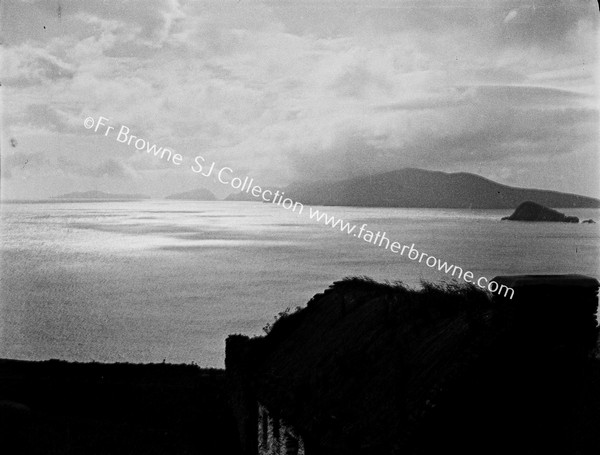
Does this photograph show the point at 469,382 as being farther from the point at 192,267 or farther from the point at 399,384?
the point at 192,267

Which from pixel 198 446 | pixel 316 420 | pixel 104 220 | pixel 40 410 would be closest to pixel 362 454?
pixel 316 420

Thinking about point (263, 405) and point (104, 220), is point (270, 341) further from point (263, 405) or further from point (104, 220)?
point (104, 220)

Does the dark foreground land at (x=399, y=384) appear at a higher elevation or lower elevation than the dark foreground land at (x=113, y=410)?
higher

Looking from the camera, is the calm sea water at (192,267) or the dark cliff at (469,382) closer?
the dark cliff at (469,382)

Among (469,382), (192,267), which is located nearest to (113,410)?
(469,382)

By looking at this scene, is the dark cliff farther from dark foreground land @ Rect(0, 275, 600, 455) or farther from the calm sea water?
the calm sea water

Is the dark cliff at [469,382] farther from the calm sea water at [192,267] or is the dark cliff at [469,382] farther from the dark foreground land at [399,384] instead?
the calm sea water at [192,267]

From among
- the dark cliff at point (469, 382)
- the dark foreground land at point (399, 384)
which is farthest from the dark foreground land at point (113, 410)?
the dark cliff at point (469, 382)

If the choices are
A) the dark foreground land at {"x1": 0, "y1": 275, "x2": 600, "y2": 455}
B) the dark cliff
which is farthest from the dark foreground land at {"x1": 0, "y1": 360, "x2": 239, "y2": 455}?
the dark cliff

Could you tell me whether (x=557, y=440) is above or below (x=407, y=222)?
below
